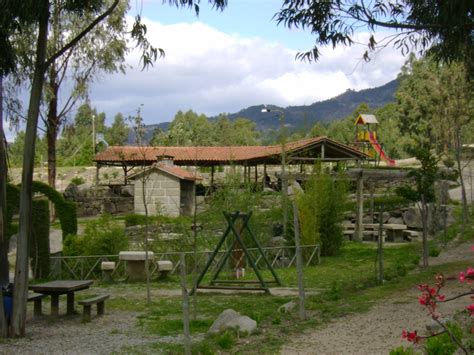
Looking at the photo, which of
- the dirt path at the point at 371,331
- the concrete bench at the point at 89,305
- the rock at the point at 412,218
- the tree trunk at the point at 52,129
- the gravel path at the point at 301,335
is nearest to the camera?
the dirt path at the point at 371,331

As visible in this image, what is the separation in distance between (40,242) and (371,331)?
9777mm

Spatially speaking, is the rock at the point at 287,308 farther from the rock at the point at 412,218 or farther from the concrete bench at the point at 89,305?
the rock at the point at 412,218

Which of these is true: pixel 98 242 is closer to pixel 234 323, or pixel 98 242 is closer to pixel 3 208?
pixel 3 208

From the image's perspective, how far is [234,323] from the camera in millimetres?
7809

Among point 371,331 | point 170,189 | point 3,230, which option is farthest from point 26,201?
point 170,189

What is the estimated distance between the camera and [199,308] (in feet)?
34.1

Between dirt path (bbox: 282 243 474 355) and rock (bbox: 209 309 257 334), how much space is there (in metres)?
0.56

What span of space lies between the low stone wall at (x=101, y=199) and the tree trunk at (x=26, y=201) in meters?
26.5

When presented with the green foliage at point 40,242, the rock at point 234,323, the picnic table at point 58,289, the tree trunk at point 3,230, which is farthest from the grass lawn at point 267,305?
the green foliage at point 40,242

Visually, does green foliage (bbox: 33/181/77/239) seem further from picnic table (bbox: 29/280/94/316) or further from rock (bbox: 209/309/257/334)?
rock (bbox: 209/309/257/334)

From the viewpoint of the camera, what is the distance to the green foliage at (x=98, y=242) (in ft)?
50.6

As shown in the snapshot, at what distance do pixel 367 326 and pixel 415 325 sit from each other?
1.80 ft

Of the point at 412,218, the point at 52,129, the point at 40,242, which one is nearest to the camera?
the point at 40,242

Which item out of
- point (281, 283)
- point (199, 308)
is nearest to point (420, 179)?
point (281, 283)
